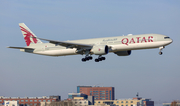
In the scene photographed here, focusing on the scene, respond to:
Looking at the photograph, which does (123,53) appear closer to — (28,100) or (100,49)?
(100,49)

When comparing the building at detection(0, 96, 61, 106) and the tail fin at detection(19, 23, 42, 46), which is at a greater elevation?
the tail fin at detection(19, 23, 42, 46)

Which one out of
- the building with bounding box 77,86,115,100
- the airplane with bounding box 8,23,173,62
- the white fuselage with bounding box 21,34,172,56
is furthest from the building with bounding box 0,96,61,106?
the building with bounding box 77,86,115,100

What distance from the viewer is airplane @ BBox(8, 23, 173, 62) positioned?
60.6 metres

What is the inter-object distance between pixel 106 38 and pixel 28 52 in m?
19.1

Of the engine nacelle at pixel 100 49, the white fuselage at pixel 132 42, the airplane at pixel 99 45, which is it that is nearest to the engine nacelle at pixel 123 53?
the airplane at pixel 99 45

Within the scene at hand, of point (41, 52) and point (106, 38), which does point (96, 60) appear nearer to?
point (106, 38)

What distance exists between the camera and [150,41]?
198 ft

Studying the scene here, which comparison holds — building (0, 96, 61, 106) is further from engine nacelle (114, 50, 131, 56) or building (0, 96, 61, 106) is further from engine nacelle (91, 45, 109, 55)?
engine nacelle (91, 45, 109, 55)

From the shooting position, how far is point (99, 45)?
63.7 metres

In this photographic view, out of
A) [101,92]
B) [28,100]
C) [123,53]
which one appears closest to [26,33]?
[123,53]

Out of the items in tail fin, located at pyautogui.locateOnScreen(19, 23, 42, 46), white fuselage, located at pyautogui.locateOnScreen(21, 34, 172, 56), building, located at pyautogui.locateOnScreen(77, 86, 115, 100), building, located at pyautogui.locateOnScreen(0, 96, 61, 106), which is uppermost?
tail fin, located at pyautogui.locateOnScreen(19, 23, 42, 46)

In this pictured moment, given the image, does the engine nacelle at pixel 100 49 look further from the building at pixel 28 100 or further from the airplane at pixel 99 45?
the building at pixel 28 100

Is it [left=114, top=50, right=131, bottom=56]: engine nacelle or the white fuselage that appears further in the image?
[left=114, top=50, right=131, bottom=56]: engine nacelle

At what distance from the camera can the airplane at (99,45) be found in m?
60.6
